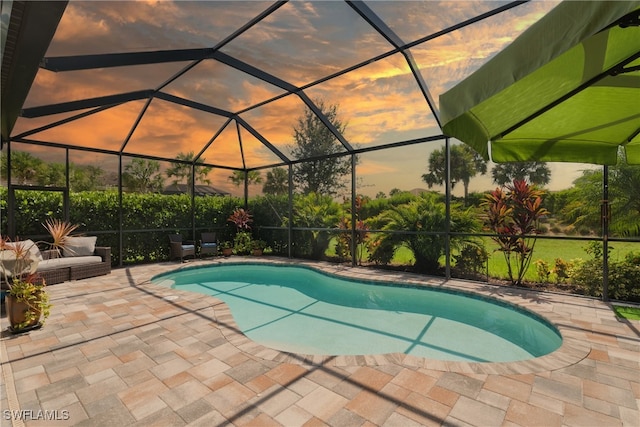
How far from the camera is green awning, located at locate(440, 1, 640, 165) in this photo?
1.44 m

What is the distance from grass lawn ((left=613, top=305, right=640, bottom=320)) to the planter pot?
8.32 meters

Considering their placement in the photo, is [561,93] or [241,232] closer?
[561,93]

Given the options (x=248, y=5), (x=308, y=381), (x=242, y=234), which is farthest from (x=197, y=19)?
(x=242, y=234)

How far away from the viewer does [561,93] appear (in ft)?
7.76

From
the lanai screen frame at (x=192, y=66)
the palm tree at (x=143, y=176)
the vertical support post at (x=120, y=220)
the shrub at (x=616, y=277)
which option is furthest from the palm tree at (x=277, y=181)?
the palm tree at (x=143, y=176)

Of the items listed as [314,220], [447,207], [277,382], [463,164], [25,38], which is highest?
[463,164]

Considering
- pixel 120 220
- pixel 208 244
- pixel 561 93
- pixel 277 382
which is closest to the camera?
pixel 561 93

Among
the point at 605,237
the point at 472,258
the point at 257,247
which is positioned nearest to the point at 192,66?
the point at 257,247

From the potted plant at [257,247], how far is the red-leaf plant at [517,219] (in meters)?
7.63

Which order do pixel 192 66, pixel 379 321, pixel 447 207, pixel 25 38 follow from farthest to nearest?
1. pixel 447 207
2. pixel 192 66
3. pixel 379 321
4. pixel 25 38

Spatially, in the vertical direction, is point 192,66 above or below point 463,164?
below

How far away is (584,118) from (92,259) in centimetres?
933

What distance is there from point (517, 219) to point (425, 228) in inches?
85.8

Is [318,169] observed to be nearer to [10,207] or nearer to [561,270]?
[561,270]
